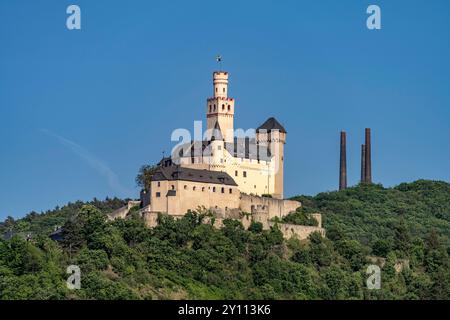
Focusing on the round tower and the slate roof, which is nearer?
the slate roof

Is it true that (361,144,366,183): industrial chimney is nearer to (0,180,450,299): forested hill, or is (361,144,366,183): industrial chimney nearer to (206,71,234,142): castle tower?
(0,180,450,299): forested hill

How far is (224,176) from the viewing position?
125938 mm

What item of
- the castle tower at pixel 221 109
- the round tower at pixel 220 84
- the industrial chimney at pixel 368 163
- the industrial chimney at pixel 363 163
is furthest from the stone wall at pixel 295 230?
the industrial chimney at pixel 363 163

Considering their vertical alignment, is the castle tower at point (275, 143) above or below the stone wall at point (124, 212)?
above

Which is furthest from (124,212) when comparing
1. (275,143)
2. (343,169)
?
(343,169)

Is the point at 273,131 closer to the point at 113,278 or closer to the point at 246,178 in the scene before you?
the point at 246,178

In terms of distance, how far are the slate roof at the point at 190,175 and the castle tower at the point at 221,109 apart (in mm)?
5420

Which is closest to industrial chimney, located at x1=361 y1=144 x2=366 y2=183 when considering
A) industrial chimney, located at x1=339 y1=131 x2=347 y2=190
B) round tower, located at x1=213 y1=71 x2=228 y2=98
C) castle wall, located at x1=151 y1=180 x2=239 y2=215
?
industrial chimney, located at x1=339 y1=131 x2=347 y2=190

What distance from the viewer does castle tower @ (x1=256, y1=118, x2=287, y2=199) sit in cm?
13250

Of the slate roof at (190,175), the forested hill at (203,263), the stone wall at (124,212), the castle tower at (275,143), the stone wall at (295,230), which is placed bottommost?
the forested hill at (203,263)

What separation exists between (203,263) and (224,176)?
7944 mm

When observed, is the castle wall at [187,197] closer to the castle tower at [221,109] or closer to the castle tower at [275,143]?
the castle tower at [221,109]

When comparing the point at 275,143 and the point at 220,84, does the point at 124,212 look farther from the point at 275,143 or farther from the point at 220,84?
the point at 275,143

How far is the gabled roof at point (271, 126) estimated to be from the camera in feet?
441
